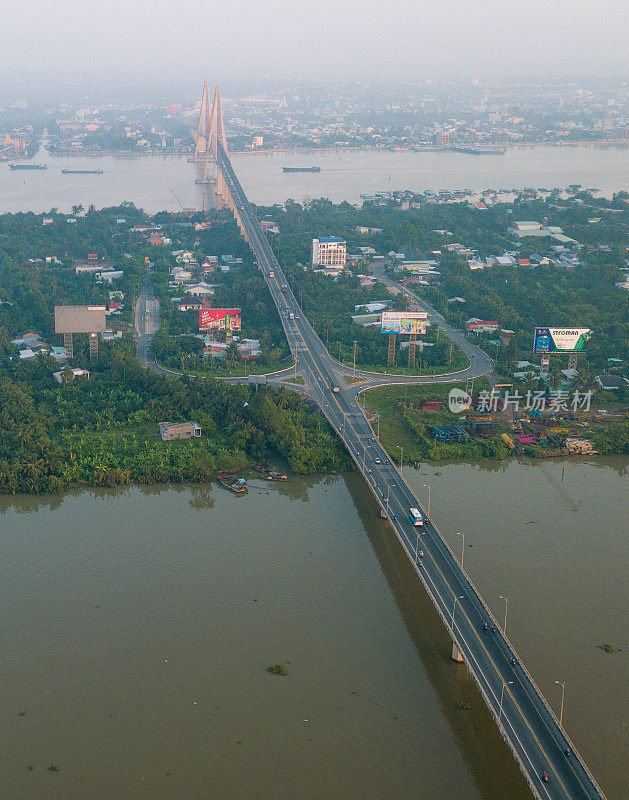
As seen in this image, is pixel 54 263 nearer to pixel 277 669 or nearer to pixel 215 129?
pixel 277 669

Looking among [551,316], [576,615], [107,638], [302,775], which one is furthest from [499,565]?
[551,316]

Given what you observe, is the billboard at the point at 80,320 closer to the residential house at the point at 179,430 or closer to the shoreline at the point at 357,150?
the residential house at the point at 179,430

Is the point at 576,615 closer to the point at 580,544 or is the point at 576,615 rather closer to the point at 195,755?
the point at 580,544

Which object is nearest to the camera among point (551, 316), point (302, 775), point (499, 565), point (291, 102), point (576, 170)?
point (302, 775)

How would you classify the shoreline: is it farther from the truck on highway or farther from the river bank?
the truck on highway

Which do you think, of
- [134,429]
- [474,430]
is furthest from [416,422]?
[134,429]

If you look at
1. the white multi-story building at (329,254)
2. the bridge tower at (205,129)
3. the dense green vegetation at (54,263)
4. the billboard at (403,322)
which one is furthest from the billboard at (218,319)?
the bridge tower at (205,129)
